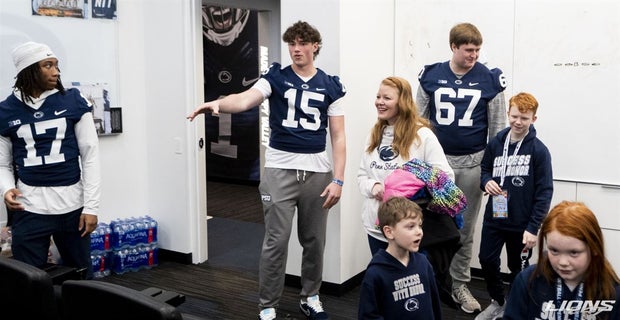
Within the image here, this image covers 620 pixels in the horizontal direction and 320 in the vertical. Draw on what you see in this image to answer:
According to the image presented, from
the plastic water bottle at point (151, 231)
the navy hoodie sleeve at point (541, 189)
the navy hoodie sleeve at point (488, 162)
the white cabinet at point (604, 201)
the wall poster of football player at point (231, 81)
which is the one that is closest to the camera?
the navy hoodie sleeve at point (541, 189)

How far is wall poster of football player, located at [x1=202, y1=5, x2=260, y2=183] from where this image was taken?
7.51m

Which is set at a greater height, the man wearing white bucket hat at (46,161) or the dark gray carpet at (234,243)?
the man wearing white bucket hat at (46,161)

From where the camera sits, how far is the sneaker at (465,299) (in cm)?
362

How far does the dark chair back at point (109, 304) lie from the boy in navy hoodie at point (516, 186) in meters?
2.07

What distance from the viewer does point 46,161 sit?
2904 millimetres

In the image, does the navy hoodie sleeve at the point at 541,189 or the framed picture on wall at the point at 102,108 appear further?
the framed picture on wall at the point at 102,108

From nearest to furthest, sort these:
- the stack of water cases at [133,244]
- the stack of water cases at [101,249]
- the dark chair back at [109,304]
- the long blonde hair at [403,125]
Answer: the dark chair back at [109,304], the long blonde hair at [403,125], the stack of water cases at [101,249], the stack of water cases at [133,244]

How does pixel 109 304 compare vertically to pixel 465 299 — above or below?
above

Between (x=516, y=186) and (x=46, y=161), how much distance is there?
7.29 feet

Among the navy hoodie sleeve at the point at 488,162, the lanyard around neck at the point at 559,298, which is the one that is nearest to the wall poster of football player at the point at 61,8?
the navy hoodie sleeve at the point at 488,162

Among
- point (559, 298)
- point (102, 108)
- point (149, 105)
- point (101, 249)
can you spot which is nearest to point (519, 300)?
point (559, 298)

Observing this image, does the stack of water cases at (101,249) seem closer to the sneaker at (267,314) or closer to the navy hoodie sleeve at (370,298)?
the sneaker at (267,314)

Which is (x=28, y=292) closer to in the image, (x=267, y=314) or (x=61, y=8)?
(x=267, y=314)

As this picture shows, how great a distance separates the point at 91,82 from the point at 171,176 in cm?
86
